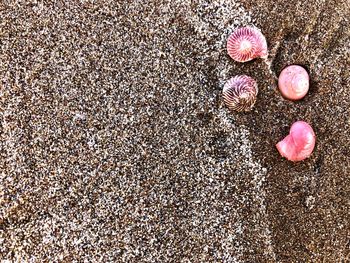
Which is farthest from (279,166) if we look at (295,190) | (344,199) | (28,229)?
(28,229)

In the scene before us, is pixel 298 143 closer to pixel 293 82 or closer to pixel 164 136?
pixel 293 82

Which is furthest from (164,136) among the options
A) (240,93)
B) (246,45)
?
(246,45)

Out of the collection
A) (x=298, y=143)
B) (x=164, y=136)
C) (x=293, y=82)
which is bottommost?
(x=164, y=136)

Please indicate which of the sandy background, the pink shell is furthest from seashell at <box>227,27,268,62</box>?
the pink shell

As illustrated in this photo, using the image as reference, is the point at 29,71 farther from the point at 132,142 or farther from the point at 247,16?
the point at 247,16

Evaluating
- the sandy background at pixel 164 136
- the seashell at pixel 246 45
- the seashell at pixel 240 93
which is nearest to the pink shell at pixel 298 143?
the sandy background at pixel 164 136

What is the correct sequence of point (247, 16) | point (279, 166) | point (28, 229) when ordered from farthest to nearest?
point (247, 16) < point (279, 166) < point (28, 229)
